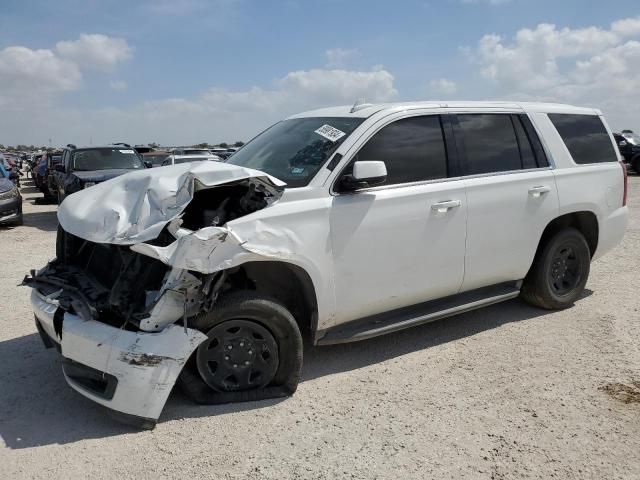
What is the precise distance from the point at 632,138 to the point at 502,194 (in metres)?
22.1

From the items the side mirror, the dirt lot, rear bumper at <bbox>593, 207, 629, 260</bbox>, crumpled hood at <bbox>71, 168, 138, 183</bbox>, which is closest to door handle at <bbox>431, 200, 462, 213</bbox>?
the side mirror

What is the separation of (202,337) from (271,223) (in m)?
0.83

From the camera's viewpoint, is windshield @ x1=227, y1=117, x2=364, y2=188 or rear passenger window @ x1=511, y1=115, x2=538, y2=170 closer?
windshield @ x1=227, y1=117, x2=364, y2=188

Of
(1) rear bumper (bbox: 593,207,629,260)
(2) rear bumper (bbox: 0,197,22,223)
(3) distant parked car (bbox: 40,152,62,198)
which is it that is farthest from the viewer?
(3) distant parked car (bbox: 40,152,62,198)

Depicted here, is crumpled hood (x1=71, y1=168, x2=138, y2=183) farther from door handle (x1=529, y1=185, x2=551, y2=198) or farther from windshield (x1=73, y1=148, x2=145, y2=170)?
door handle (x1=529, y1=185, x2=551, y2=198)

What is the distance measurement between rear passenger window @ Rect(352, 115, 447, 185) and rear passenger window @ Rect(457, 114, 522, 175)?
0.97 ft

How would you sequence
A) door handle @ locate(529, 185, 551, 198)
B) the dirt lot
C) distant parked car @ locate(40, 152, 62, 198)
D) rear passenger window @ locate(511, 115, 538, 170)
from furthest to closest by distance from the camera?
distant parked car @ locate(40, 152, 62, 198)
rear passenger window @ locate(511, 115, 538, 170)
door handle @ locate(529, 185, 551, 198)
the dirt lot

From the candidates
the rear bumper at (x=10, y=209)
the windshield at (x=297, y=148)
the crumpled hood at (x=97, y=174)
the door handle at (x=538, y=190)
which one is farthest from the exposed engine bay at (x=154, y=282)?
the rear bumper at (x=10, y=209)

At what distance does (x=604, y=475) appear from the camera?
115 inches

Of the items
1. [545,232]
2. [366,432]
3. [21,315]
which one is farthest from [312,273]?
[21,315]

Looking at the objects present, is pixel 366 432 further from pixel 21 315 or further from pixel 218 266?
pixel 21 315

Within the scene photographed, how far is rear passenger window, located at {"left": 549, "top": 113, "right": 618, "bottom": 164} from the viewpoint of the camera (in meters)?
5.35

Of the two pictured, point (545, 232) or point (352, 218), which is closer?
point (352, 218)

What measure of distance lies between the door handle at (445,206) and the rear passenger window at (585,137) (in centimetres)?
170
